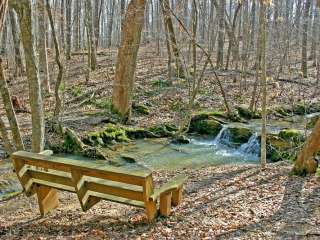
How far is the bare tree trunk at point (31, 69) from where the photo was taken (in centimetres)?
682

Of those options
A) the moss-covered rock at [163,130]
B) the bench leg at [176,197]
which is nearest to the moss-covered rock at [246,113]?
the moss-covered rock at [163,130]

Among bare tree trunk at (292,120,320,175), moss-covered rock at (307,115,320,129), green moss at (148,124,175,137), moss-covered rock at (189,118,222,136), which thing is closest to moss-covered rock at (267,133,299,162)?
moss-covered rock at (307,115,320,129)

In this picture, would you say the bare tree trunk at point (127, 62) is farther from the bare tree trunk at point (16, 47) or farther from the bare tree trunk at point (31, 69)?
the bare tree trunk at point (31, 69)

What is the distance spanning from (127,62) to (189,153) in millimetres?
5000

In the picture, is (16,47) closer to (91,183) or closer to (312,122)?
(312,122)

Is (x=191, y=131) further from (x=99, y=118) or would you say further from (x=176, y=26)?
(x=176, y=26)

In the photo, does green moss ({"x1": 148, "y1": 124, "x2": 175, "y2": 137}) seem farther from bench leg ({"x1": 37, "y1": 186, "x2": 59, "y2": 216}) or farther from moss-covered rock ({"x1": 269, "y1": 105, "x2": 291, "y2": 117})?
bench leg ({"x1": 37, "y1": 186, "x2": 59, "y2": 216})

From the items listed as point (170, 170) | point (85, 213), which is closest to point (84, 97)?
point (170, 170)

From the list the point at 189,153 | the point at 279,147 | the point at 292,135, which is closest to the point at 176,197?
the point at 189,153

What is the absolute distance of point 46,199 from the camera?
20.0 ft

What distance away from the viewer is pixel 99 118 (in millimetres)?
14383

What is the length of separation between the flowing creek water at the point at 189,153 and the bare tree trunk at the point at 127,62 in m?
2.40

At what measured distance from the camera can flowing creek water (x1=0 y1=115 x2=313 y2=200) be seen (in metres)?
10.7

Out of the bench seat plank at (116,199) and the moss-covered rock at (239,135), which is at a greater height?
the bench seat plank at (116,199)
